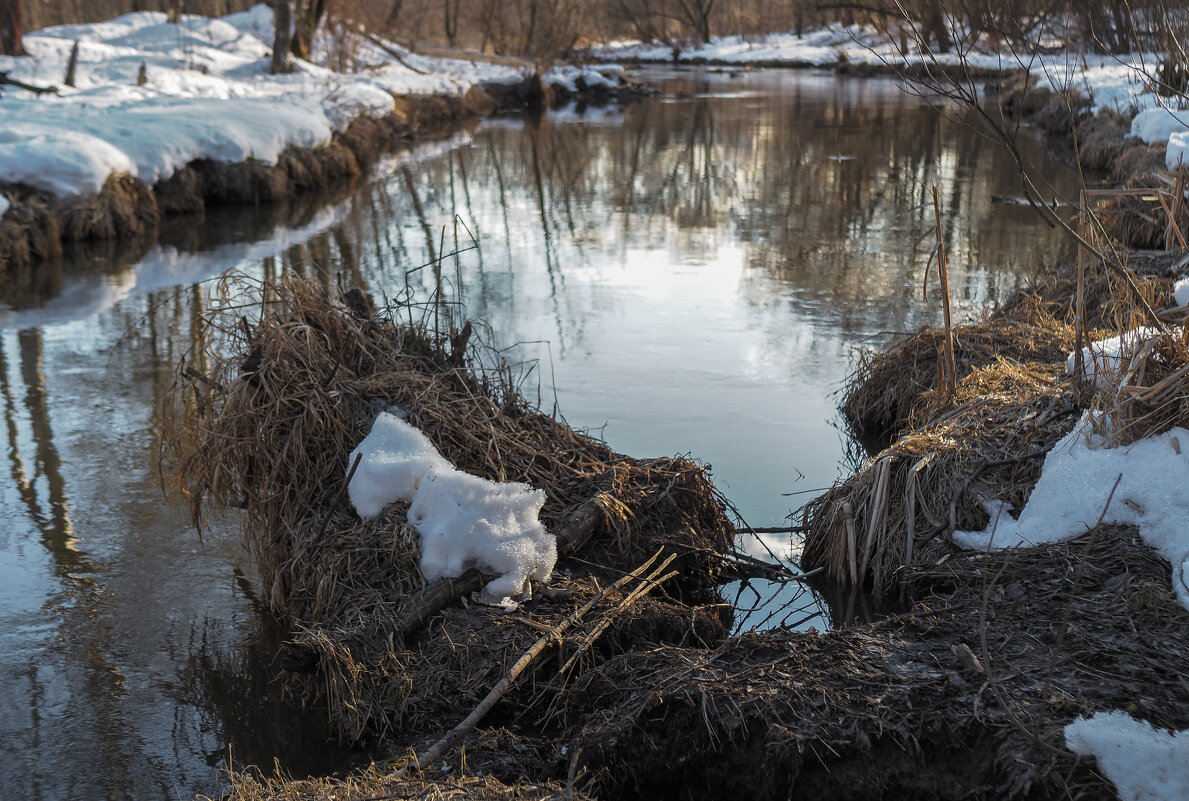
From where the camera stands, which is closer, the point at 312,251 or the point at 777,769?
the point at 777,769

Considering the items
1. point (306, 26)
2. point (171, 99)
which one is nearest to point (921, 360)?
point (171, 99)

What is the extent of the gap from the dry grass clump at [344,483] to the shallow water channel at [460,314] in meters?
0.34

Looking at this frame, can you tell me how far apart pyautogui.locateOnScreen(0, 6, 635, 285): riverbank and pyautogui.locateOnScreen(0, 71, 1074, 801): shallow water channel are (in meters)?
0.68

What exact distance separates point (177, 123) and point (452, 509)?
12248mm

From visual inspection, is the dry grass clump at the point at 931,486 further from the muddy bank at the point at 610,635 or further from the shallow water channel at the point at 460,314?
the shallow water channel at the point at 460,314

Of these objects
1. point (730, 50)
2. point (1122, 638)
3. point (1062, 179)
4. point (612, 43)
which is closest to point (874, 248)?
point (1062, 179)

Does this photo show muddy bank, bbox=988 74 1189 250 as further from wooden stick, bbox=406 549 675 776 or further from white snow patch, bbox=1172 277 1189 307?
wooden stick, bbox=406 549 675 776

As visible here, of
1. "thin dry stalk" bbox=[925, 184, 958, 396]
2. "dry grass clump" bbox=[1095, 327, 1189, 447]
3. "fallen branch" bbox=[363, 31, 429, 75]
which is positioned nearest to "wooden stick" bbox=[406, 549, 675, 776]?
"dry grass clump" bbox=[1095, 327, 1189, 447]

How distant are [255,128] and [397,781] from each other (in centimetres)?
1410

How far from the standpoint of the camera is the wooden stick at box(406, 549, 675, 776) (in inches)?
128

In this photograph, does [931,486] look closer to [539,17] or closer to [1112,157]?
[1112,157]

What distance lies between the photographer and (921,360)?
6.60m

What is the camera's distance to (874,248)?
38.2ft

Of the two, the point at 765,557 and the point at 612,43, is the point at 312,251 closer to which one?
the point at 765,557
